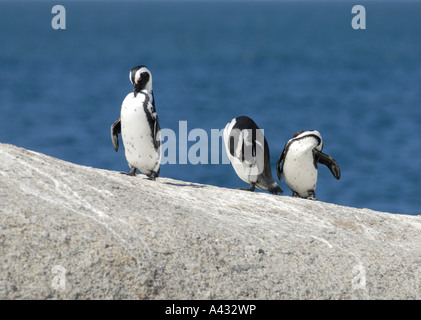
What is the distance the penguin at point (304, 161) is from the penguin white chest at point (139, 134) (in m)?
1.75

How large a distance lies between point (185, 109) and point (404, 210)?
2194cm

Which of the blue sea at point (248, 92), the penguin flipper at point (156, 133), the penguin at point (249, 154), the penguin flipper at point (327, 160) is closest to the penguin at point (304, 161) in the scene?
the penguin flipper at point (327, 160)

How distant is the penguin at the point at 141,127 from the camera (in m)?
9.38

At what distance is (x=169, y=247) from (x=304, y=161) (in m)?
3.96

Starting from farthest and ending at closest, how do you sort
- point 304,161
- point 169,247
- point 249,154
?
point 304,161
point 249,154
point 169,247

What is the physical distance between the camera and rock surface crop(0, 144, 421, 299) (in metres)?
5.95

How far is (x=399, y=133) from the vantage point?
3803 centimetres

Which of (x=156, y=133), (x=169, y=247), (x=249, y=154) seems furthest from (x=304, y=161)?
(x=169, y=247)

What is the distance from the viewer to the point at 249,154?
32.3 ft

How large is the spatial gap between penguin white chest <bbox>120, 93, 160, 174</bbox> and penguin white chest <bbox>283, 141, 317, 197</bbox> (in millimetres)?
1753

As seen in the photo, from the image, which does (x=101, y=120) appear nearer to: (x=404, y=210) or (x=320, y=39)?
(x=404, y=210)

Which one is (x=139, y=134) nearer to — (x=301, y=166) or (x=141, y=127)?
(x=141, y=127)

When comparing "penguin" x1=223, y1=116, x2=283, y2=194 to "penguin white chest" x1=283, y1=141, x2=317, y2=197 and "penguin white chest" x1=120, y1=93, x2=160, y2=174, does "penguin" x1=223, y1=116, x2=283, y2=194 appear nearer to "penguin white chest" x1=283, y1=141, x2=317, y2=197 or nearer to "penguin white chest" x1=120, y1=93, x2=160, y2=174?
"penguin white chest" x1=283, y1=141, x2=317, y2=197

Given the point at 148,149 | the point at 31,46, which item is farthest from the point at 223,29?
the point at 148,149
